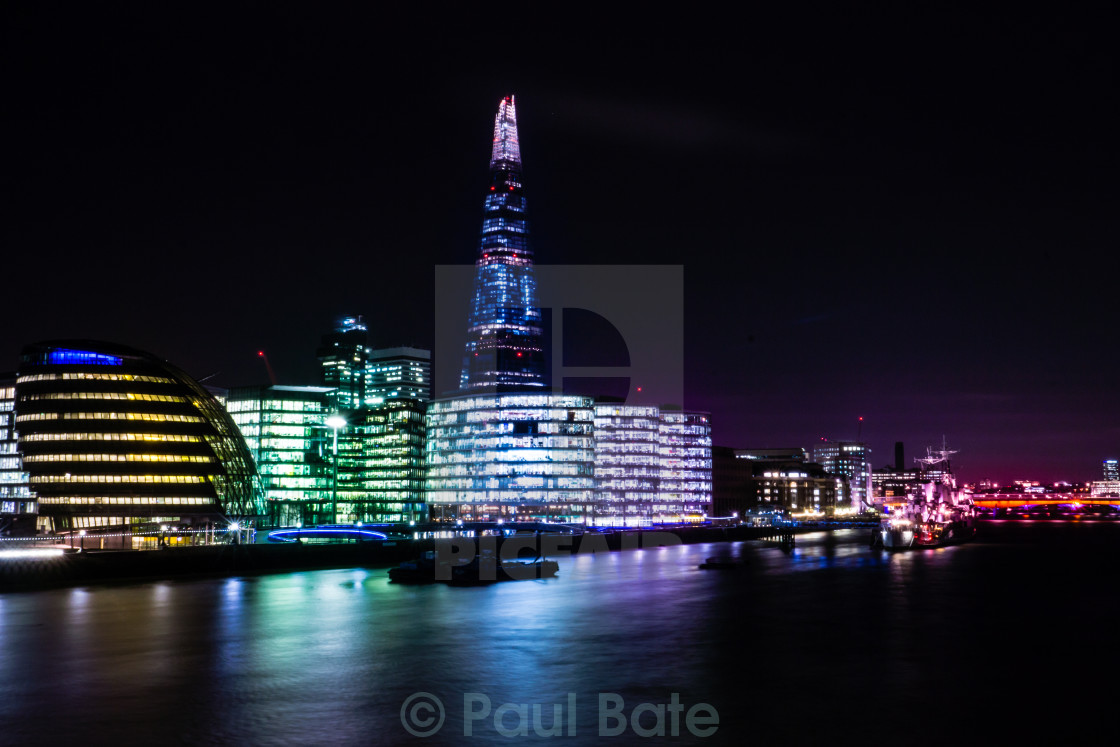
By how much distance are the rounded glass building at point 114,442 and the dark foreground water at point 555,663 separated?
6353 cm

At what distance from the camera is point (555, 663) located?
40750 mm

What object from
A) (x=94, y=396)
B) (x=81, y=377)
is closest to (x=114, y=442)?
(x=94, y=396)

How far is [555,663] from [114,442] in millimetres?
110050

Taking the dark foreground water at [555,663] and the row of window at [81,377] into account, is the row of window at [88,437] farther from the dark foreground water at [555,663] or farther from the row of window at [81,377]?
the dark foreground water at [555,663]

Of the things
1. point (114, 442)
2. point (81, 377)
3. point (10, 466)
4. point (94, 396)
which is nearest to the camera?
point (114, 442)

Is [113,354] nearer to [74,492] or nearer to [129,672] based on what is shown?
[74,492]

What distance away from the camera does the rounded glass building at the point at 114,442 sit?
130m

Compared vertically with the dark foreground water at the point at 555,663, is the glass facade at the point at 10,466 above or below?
above

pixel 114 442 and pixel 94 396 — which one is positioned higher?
pixel 94 396

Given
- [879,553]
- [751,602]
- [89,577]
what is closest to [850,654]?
[751,602]

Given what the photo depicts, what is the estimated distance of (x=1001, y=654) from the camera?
4456 centimetres

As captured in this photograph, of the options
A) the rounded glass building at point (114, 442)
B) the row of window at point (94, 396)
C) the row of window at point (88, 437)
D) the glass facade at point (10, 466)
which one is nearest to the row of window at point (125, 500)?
the rounded glass building at point (114, 442)

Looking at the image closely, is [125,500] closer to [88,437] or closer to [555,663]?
[88,437]

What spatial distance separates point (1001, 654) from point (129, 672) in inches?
1503
